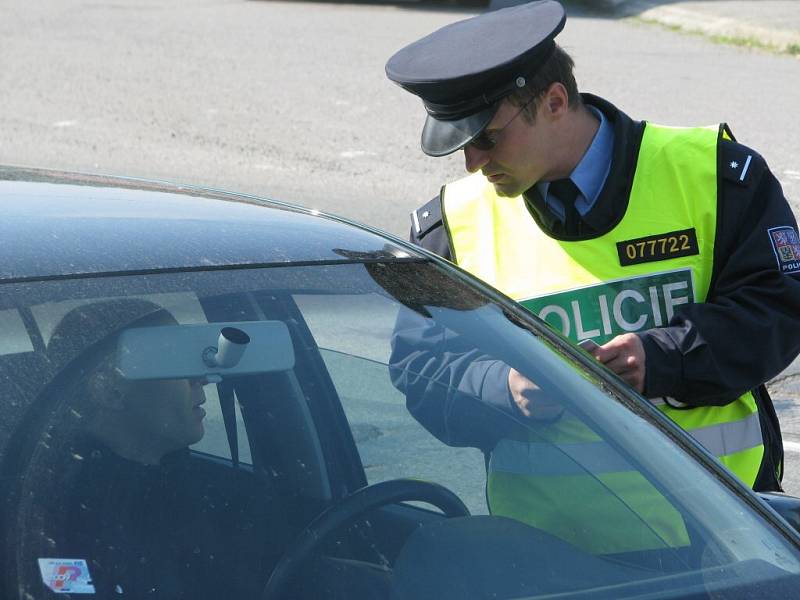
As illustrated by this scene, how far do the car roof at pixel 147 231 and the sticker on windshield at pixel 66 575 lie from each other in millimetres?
422

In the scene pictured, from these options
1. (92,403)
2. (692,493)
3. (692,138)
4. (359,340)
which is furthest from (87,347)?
(692,138)

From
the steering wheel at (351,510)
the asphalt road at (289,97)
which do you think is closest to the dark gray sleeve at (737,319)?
the steering wheel at (351,510)

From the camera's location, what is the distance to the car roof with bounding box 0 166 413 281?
1.91 metres

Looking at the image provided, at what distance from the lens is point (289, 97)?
419 inches

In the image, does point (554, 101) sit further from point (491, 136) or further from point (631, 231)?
point (631, 231)

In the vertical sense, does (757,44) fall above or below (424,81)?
below

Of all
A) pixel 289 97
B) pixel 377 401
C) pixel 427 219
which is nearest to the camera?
pixel 377 401

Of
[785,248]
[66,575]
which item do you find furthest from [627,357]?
[66,575]

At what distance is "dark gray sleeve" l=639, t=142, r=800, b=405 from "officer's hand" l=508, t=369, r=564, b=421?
0.38 metres

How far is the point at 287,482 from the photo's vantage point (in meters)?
1.85

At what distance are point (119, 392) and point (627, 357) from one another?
3.27 feet

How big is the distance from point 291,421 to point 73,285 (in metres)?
0.39

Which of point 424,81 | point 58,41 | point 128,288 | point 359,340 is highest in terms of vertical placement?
point 424,81

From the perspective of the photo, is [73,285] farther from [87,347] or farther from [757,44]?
[757,44]
